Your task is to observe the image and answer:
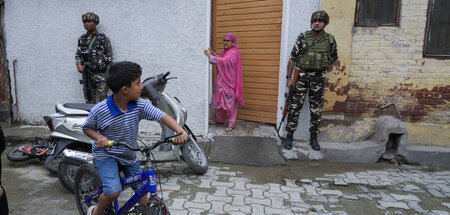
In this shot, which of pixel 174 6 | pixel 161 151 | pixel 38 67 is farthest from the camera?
pixel 38 67

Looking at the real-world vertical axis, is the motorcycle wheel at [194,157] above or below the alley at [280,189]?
above

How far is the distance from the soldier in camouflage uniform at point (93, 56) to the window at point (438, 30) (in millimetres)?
5044

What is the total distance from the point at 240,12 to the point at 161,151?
3.22m

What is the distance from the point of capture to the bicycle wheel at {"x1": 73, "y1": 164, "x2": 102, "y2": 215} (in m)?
2.58

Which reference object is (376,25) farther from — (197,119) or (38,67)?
(38,67)

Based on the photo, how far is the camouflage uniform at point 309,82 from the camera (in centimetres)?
445

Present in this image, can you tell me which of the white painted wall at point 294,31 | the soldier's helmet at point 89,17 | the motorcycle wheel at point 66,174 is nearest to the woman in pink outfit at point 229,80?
the white painted wall at point 294,31

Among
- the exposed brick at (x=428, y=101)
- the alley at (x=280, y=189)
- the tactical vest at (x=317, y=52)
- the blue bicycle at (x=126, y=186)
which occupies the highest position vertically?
the tactical vest at (x=317, y=52)

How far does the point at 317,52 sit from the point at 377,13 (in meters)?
1.26

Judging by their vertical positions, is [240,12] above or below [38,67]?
above

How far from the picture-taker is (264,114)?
573 cm

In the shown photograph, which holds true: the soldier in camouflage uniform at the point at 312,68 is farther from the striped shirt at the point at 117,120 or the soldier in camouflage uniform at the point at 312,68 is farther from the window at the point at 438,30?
the striped shirt at the point at 117,120

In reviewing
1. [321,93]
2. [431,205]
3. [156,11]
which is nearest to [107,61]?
[156,11]

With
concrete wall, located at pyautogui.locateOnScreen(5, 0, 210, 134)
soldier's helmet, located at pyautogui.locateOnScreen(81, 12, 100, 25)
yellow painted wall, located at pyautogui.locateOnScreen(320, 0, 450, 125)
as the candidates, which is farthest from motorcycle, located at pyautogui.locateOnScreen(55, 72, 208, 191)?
yellow painted wall, located at pyautogui.locateOnScreen(320, 0, 450, 125)
